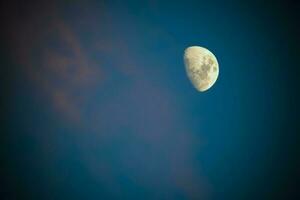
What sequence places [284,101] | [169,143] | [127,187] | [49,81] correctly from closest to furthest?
[49,81] < [127,187] < [169,143] < [284,101]

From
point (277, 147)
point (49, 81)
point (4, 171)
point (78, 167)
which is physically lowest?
point (4, 171)

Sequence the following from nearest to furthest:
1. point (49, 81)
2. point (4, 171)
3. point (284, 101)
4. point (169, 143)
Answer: point (4, 171)
point (49, 81)
point (169, 143)
point (284, 101)

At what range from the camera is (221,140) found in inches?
133

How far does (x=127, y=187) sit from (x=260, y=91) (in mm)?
2150

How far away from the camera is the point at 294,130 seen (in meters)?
3.54

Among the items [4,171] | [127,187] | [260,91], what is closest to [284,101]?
[260,91]

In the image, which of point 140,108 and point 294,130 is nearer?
point 140,108

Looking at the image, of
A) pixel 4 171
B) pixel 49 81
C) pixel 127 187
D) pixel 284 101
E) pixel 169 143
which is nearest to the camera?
pixel 4 171

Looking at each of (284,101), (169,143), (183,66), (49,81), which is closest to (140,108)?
(169,143)

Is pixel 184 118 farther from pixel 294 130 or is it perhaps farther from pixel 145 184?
pixel 294 130

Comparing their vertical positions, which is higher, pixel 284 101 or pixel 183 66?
pixel 284 101

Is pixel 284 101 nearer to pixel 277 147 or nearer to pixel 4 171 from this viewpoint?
pixel 277 147

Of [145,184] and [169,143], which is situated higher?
[169,143]

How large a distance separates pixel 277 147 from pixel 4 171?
3.32 m
